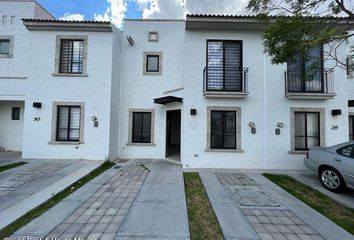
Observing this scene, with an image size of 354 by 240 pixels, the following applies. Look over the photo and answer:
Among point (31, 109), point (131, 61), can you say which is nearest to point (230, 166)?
point (131, 61)

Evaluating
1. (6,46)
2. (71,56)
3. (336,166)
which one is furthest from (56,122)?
(336,166)

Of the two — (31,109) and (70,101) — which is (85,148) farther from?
(31,109)

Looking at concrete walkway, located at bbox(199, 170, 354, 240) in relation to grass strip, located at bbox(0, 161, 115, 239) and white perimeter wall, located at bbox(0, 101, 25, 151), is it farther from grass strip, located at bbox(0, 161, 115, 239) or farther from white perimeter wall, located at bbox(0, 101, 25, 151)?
white perimeter wall, located at bbox(0, 101, 25, 151)

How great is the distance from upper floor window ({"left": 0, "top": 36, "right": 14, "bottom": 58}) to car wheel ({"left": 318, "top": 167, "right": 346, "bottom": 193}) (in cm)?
1614

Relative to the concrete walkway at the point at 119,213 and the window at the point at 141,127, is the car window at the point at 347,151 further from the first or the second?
the window at the point at 141,127

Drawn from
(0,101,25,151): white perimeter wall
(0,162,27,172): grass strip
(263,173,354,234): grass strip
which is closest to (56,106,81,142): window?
(0,162,27,172): grass strip

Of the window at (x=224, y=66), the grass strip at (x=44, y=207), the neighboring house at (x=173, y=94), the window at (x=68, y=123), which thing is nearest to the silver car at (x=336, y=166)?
the neighboring house at (x=173, y=94)

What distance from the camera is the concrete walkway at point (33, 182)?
4.83m

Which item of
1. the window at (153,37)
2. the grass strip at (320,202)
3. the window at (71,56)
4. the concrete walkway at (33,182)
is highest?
the window at (153,37)

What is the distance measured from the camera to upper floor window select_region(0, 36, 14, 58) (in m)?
12.0

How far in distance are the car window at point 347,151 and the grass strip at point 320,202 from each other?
1407mm

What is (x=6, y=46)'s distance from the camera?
1216 cm

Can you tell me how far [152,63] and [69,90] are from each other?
4.56m

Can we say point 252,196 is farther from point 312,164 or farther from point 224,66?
point 224,66
